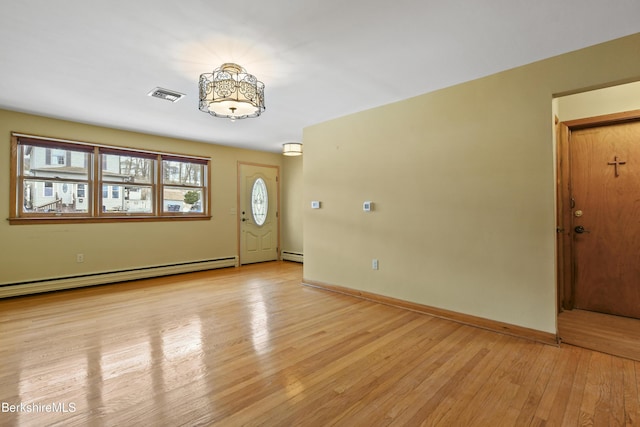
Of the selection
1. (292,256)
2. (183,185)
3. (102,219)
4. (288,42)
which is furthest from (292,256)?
(288,42)

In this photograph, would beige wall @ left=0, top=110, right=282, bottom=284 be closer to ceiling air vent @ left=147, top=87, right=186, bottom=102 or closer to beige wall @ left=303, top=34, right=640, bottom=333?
ceiling air vent @ left=147, top=87, right=186, bottom=102

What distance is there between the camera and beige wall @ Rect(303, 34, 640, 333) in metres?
2.64

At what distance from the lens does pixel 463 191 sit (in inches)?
124

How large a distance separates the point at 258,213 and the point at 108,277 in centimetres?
292

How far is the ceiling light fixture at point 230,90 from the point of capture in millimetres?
2576

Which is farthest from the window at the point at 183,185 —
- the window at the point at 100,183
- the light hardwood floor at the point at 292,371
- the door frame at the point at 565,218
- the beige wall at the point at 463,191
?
the door frame at the point at 565,218

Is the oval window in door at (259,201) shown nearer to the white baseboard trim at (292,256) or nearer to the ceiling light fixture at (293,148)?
the white baseboard trim at (292,256)

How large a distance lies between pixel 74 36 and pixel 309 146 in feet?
9.73

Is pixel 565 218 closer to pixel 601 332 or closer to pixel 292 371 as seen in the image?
pixel 601 332

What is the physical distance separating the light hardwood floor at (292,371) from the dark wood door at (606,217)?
127 cm

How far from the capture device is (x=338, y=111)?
409 centimetres

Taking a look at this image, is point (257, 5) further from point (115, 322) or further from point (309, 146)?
point (115, 322)

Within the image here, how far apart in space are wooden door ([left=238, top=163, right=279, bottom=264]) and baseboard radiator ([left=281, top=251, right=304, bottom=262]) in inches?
7.3

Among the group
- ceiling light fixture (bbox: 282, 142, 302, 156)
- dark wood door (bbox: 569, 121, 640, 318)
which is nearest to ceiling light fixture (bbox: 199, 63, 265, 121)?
ceiling light fixture (bbox: 282, 142, 302, 156)
